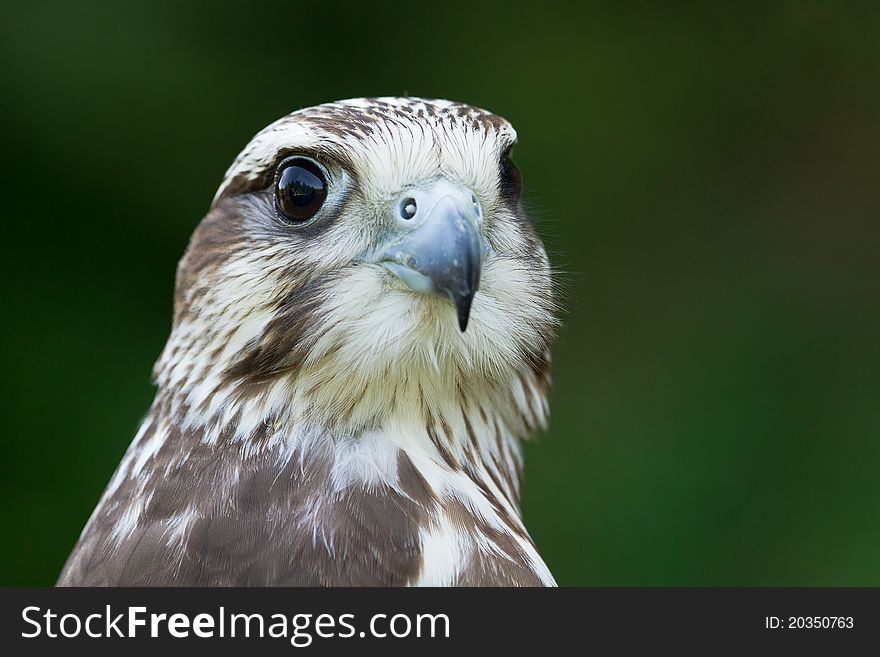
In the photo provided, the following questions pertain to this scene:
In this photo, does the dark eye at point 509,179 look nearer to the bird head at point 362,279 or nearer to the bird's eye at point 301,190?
the bird head at point 362,279

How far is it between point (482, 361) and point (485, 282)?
0.18 meters

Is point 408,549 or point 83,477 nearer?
point 408,549

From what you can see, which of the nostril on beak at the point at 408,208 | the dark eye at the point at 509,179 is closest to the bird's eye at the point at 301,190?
the nostril on beak at the point at 408,208

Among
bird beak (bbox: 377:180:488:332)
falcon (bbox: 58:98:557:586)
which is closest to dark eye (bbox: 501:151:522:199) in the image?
falcon (bbox: 58:98:557:586)

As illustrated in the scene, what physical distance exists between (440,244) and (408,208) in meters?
0.16

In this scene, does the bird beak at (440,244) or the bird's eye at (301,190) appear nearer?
the bird beak at (440,244)

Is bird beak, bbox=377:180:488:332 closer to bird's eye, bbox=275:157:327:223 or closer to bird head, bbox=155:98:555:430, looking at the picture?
bird head, bbox=155:98:555:430

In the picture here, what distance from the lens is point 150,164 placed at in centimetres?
461

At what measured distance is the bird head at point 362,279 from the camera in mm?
2041

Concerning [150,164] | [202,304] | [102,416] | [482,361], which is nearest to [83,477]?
Answer: [102,416]

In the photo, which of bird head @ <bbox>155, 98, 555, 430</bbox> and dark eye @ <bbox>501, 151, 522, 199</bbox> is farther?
dark eye @ <bbox>501, 151, 522, 199</bbox>

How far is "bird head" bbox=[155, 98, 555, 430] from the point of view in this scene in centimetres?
204

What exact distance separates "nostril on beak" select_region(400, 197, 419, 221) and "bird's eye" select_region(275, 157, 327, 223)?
19cm

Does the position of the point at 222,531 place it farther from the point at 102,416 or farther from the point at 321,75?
the point at 321,75
